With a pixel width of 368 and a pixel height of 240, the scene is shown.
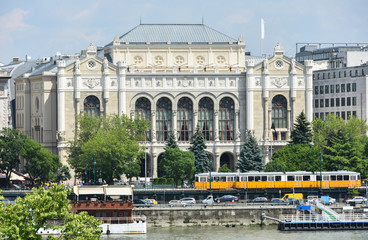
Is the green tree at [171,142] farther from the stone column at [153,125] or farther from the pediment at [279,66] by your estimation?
the pediment at [279,66]

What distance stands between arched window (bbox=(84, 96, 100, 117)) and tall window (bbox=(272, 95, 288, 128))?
91.8 ft

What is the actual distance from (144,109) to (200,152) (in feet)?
56.1

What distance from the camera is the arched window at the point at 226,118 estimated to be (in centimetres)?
19312

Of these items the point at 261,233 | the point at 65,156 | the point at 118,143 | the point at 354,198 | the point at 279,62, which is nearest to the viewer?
the point at 261,233

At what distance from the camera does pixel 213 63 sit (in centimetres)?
19862

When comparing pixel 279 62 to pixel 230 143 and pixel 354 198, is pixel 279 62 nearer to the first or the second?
pixel 230 143

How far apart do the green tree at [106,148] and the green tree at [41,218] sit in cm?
6748

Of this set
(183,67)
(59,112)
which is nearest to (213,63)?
(183,67)

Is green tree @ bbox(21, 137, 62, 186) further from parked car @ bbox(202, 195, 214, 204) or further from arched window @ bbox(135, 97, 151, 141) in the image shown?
parked car @ bbox(202, 195, 214, 204)

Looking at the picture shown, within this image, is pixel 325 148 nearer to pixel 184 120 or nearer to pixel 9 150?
pixel 184 120

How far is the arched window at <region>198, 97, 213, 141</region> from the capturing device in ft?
632

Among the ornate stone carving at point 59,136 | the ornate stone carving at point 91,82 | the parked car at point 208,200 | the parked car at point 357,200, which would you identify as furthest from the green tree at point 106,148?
the parked car at point 357,200

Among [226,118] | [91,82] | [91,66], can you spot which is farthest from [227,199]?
[91,66]

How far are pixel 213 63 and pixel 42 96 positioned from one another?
93.2 ft
